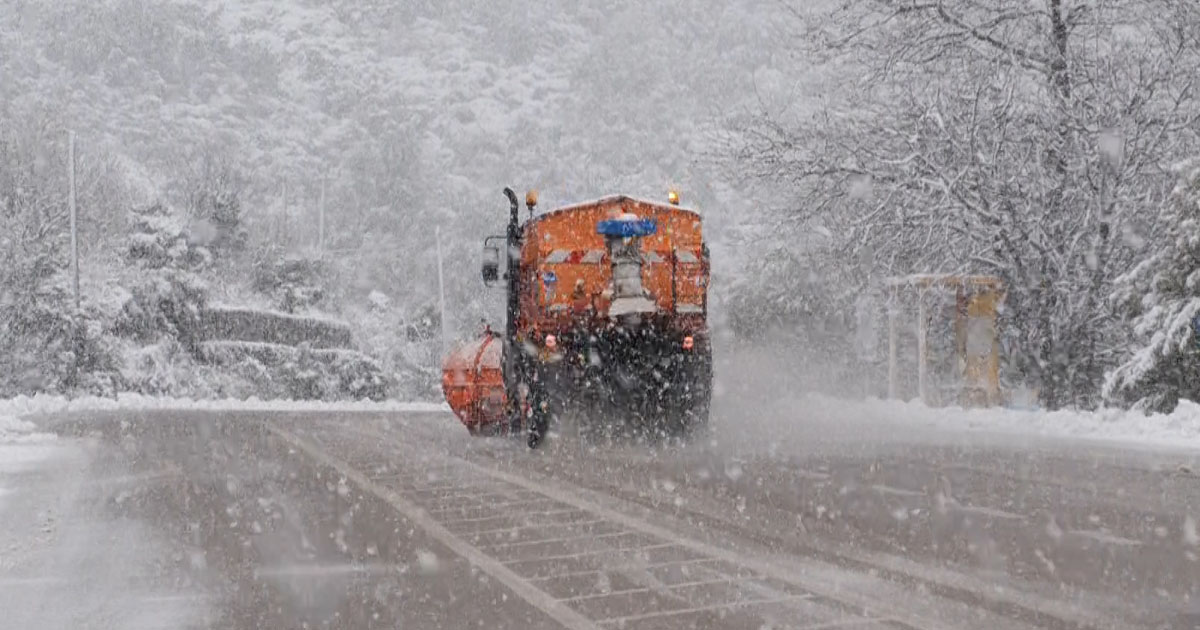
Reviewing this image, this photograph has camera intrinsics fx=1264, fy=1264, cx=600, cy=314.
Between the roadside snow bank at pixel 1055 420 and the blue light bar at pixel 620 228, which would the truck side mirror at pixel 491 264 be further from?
the roadside snow bank at pixel 1055 420

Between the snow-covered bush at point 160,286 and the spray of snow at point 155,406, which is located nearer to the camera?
the spray of snow at point 155,406

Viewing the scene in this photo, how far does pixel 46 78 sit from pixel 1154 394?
100 m

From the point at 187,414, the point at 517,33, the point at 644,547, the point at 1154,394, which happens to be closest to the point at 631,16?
the point at 517,33

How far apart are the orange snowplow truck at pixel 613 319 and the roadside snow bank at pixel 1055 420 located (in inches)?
167

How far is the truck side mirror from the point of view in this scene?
1678 centimetres

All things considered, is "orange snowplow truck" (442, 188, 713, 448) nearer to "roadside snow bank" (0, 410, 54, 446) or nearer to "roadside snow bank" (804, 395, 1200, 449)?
"roadside snow bank" (804, 395, 1200, 449)

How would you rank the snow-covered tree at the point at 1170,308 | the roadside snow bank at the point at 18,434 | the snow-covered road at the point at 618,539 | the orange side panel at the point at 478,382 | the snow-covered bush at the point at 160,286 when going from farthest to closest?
1. the snow-covered bush at the point at 160,286
2. the orange side panel at the point at 478,382
3. the roadside snow bank at the point at 18,434
4. the snow-covered tree at the point at 1170,308
5. the snow-covered road at the point at 618,539

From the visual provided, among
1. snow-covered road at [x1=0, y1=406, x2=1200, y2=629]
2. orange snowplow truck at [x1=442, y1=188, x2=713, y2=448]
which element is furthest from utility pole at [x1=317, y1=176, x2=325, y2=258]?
snow-covered road at [x1=0, y1=406, x2=1200, y2=629]

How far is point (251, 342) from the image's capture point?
45562 mm

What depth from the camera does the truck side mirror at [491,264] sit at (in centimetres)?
1678

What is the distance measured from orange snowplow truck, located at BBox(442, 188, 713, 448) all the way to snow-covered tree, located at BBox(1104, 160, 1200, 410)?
5782mm

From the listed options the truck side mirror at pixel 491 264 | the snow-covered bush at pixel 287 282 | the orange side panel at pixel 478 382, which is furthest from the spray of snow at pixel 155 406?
the snow-covered bush at pixel 287 282

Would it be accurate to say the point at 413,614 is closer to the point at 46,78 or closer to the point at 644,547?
the point at 644,547

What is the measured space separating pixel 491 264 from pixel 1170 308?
8863 millimetres
